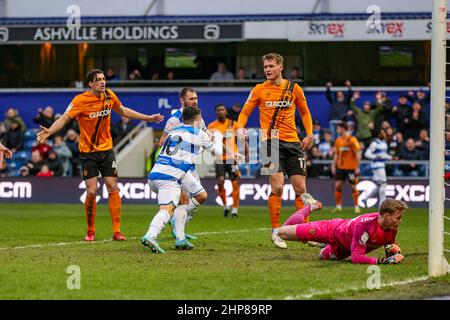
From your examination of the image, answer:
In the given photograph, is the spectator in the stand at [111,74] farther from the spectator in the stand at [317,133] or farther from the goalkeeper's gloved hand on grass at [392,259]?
the goalkeeper's gloved hand on grass at [392,259]

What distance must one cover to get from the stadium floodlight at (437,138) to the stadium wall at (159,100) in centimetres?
2197

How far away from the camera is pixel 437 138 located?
36.2 feet

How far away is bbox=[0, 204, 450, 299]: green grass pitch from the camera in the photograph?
380 inches

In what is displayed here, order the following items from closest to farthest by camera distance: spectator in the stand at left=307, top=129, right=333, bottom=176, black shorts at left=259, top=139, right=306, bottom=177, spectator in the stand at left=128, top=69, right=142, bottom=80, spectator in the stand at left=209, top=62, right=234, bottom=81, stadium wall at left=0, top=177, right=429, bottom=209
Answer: black shorts at left=259, top=139, right=306, bottom=177 → stadium wall at left=0, top=177, right=429, bottom=209 → spectator in the stand at left=307, top=129, right=333, bottom=176 → spectator in the stand at left=209, top=62, right=234, bottom=81 → spectator in the stand at left=128, top=69, right=142, bottom=80

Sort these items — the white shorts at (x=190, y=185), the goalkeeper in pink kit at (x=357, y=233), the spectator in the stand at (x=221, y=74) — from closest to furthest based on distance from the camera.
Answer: the goalkeeper in pink kit at (x=357, y=233)
the white shorts at (x=190, y=185)
the spectator in the stand at (x=221, y=74)

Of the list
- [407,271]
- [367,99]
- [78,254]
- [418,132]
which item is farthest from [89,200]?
[367,99]

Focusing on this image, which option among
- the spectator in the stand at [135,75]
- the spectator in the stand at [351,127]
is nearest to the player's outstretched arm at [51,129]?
the spectator in the stand at [351,127]

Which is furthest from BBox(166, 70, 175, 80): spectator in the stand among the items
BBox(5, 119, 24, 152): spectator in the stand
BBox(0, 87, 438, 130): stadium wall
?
BBox(5, 119, 24, 152): spectator in the stand

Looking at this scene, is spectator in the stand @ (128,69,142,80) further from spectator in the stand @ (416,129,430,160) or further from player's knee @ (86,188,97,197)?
player's knee @ (86,188,97,197)

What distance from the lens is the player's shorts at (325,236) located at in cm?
1219

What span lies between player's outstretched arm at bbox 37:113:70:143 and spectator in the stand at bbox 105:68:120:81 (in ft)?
63.4

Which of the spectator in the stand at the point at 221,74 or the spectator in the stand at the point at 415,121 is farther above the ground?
the spectator in the stand at the point at 221,74

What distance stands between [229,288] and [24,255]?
4246mm
